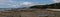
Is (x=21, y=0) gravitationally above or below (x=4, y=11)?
above

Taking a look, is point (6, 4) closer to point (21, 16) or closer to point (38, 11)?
point (21, 16)

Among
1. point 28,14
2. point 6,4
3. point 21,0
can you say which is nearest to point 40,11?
point 28,14

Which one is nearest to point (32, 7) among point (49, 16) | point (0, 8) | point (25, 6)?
point (25, 6)

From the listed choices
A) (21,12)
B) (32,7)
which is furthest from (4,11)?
(32,7)

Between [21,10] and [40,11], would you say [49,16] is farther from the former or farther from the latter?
[21,10]

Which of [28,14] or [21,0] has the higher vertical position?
[21,0]

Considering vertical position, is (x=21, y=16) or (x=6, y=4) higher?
(x=6, y=4)

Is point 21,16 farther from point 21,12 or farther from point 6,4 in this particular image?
point 6,4
